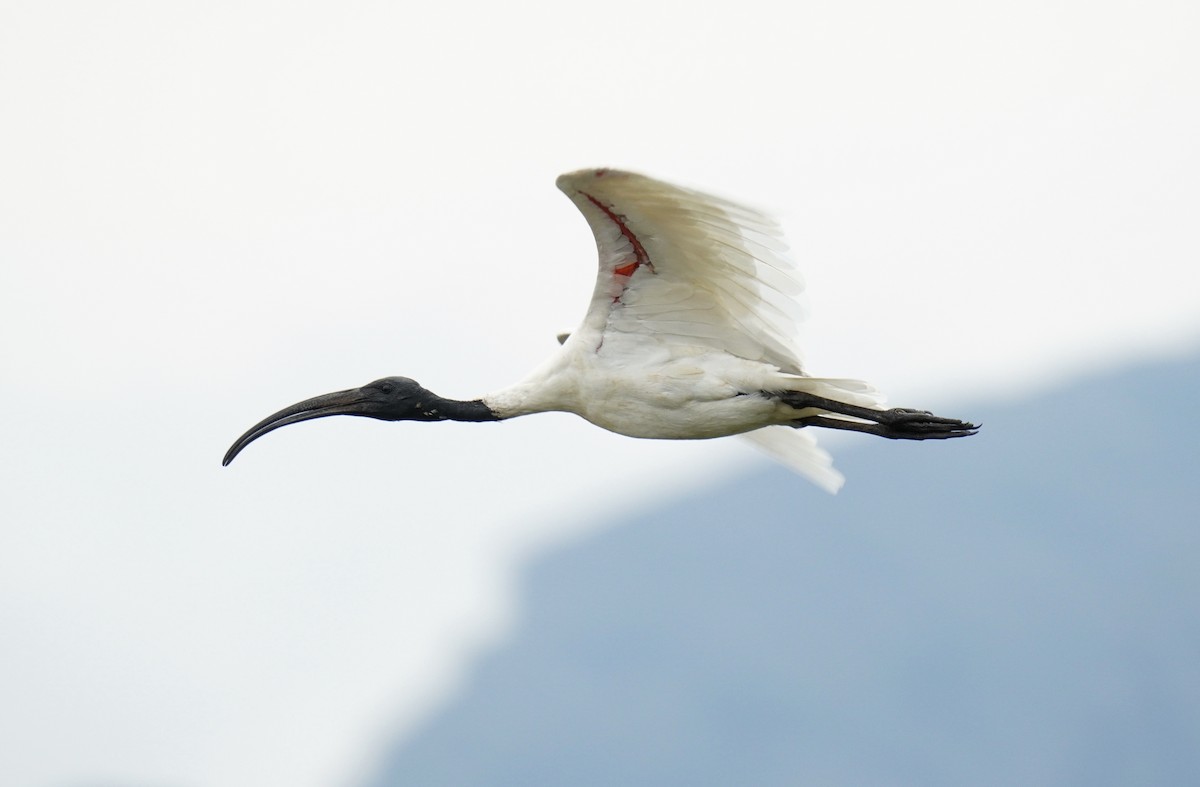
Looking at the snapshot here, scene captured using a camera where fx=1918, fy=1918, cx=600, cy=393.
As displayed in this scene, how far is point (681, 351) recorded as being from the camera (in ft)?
32.8

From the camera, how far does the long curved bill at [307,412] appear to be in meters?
10.6

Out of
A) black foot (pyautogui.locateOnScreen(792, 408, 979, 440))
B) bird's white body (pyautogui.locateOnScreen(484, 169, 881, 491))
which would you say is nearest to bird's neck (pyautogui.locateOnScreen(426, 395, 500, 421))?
bird's white body (pyautogui.locateOnScreen(484, 169, 881, 491))

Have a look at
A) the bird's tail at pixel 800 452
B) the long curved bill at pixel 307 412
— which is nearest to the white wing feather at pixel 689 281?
the bird's tail at pixel 800 452

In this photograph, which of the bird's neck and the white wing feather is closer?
the white wing feather

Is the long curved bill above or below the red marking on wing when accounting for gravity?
below

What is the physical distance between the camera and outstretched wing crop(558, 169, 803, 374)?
912cm

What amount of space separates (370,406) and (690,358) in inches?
76.3

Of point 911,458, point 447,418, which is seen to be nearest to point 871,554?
point 911,458

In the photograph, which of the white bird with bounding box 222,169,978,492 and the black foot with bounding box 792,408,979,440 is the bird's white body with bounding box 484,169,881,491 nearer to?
the white bird with bounding box 222,169,978,492

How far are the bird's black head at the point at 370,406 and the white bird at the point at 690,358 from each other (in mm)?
534

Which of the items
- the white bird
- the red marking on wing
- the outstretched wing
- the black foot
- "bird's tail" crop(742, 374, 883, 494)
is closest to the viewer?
the outstretched wing

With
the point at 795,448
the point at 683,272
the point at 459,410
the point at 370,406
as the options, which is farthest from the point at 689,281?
the point at 370,406

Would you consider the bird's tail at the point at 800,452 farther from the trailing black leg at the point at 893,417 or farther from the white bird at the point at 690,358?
the trailing black leg at the point at 893,417

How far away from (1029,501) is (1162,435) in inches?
336
